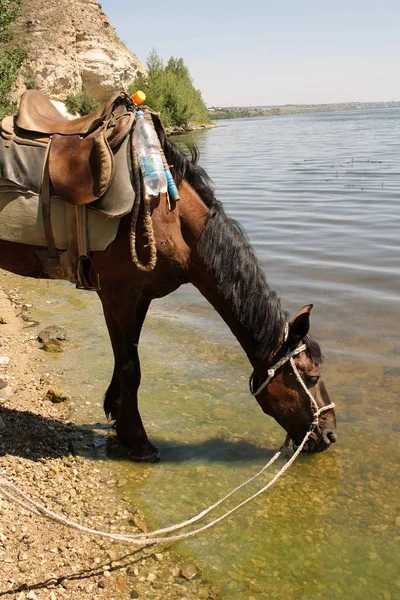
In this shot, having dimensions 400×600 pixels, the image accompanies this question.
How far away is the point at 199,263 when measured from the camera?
3.80 m

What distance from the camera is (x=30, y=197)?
3707 millimetres

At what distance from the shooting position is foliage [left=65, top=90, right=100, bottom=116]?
45500mm

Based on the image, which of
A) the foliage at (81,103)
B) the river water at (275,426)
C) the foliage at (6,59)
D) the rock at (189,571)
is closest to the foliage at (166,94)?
the foliage at (81,103)

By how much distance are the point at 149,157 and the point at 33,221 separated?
87 centimetres

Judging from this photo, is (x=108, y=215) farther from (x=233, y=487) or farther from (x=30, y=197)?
(x=233, y=487)

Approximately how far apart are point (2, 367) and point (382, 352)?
4001 millimetres

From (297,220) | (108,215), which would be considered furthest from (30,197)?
(297,220)

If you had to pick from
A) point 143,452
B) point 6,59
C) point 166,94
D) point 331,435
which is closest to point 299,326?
point 331,435

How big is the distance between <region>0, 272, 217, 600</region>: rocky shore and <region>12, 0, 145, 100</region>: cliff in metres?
34.0

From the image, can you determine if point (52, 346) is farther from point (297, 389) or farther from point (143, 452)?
point (297, 389)

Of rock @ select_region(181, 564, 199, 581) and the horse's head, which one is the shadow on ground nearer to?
the horse's head

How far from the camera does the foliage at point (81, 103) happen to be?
45.5m

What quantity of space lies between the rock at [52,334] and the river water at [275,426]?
0.53ft

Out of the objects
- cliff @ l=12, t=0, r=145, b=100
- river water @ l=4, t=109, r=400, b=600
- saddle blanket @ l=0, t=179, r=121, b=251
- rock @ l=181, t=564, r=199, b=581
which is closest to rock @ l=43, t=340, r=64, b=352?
river water @ l=4, t=109, r=400, b=600
